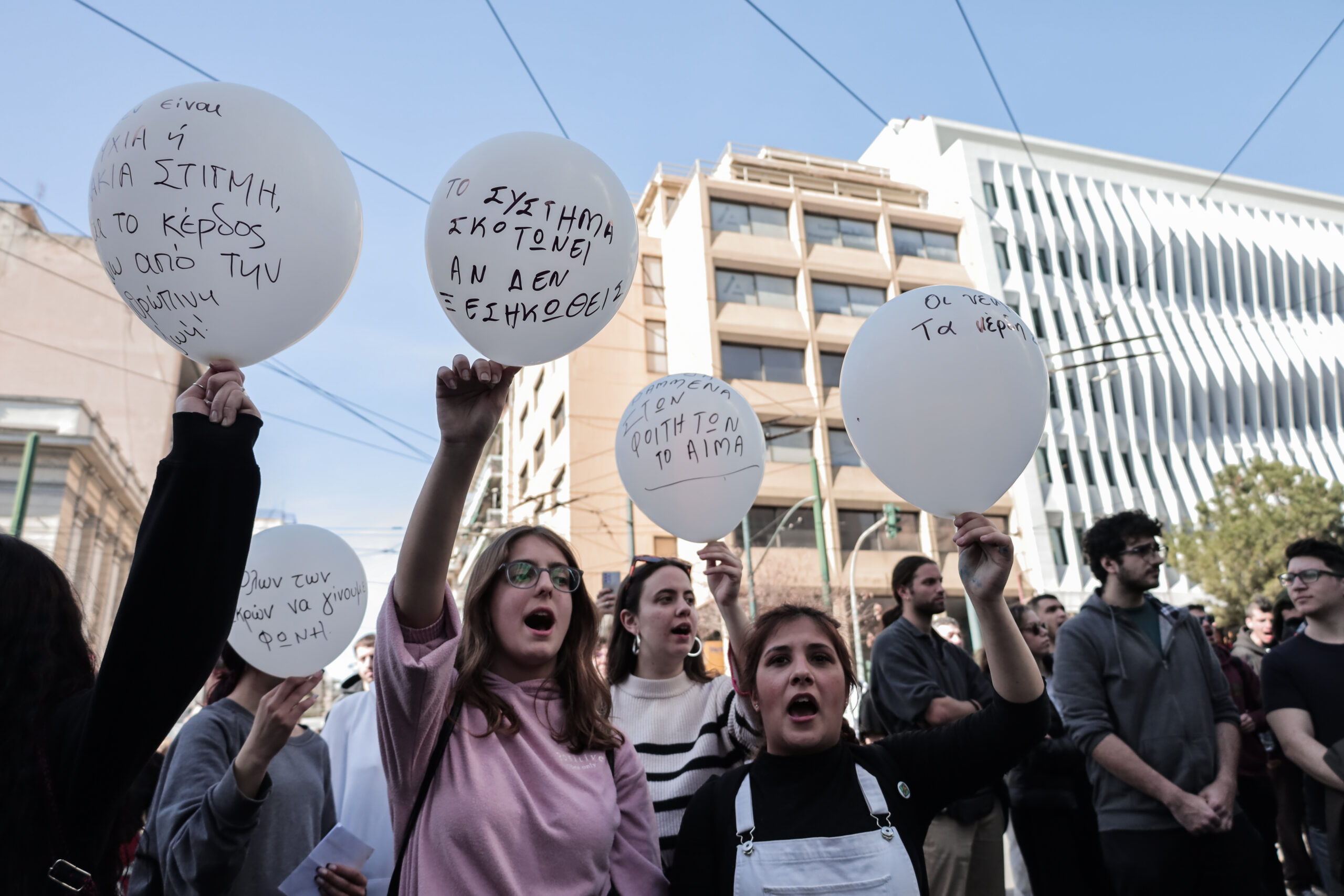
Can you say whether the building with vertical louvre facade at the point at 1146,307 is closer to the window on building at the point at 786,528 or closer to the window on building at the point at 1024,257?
the window on building at the point at 1024,257

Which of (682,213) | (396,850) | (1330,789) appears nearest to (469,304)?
(396,850)

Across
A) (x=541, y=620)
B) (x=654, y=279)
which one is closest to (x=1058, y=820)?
(x=541, y=620)

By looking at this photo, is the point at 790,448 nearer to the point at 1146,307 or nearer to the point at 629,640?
the point at 1146,307

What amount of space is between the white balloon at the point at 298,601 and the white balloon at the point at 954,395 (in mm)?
2047

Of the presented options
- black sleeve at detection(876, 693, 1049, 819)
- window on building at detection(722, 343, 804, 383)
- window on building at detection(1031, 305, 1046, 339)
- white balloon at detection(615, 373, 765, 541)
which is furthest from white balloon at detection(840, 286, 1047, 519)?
window on building at detection(1031, 305, 1046, 339)

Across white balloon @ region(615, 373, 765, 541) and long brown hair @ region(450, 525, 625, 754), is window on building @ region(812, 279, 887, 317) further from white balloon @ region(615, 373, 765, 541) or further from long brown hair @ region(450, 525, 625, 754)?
long brown hair @ region(450, 525, 625, 754)

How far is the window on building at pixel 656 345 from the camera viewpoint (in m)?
32.0

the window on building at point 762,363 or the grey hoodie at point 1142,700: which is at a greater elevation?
the window on building at point 762,363

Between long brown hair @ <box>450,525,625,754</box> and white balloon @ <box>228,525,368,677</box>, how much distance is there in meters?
0.97

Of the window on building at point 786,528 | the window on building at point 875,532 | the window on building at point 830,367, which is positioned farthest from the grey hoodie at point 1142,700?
the window on building at point 830,367

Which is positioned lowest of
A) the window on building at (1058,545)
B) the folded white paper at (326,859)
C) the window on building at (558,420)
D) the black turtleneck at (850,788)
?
the folded white paper at (326,859)

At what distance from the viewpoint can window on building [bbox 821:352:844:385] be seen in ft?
96.1

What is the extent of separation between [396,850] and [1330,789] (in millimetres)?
3607

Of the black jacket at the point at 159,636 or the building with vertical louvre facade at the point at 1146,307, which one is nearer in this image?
the black jacket at the point at 159,636
